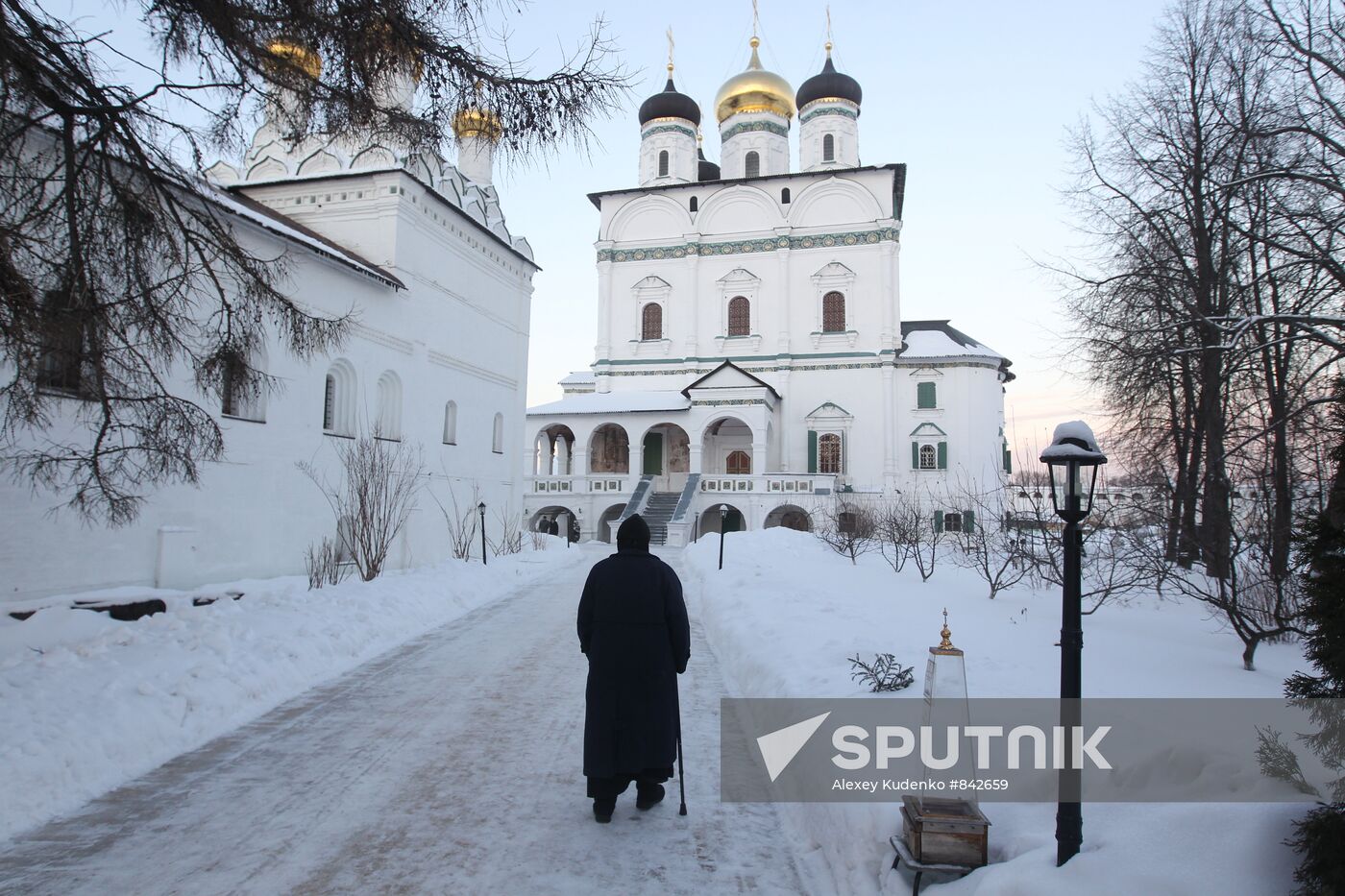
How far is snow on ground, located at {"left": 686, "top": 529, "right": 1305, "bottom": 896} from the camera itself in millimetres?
2893

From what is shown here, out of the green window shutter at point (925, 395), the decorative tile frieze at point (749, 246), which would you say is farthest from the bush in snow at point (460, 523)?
the green window shutter at point (925, 395)

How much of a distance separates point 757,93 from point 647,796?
128 ft

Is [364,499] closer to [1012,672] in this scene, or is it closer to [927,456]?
[1012,672]

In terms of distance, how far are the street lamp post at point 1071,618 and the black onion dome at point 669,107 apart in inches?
1500

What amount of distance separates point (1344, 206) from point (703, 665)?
31.4ft

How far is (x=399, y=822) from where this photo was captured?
4328 mm

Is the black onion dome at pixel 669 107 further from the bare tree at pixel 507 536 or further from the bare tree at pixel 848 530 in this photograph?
the bare tree at pixel 507 536

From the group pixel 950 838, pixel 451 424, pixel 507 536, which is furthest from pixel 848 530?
pixel 950 838

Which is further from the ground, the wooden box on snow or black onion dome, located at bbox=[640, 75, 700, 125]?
black onion dome, located at bbox=[640, 75, 700, 125]

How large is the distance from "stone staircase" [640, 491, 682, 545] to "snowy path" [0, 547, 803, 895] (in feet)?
67.8

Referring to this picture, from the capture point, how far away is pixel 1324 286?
10.4 metres

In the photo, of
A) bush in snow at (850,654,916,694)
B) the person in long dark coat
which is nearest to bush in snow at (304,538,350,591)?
the person in long dark coat

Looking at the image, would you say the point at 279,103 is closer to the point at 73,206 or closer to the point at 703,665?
A: the point at 73,206

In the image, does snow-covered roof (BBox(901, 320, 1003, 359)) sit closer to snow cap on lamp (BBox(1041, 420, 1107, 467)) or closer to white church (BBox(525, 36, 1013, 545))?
white church (BBox(525, 36, 1013, 545))
